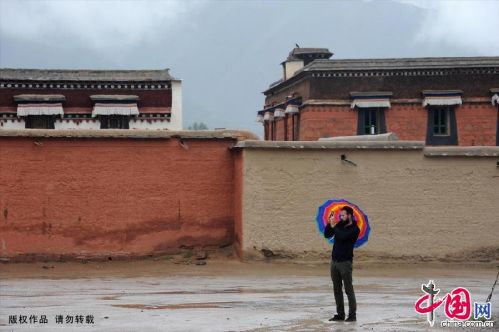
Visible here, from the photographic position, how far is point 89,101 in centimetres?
4184

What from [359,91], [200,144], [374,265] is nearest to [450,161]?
[374,265]

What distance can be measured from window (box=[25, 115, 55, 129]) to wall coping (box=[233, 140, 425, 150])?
61.0ft

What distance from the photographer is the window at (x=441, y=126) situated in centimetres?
4459

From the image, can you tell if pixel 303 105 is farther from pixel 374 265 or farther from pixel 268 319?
pixel 268 319

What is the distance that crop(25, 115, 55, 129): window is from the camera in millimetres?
41188

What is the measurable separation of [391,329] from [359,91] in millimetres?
31946

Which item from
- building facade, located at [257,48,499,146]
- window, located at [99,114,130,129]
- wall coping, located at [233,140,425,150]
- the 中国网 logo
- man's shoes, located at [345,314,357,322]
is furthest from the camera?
building facade, located at [257,48,499,146]

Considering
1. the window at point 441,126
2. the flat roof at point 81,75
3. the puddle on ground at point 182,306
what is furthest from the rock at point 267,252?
the window at point 441,126

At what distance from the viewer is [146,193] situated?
24812 mm

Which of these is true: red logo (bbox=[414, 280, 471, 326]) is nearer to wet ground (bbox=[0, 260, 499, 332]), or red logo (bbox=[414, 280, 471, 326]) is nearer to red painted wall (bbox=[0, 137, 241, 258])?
wet ground (bbox=[0, 260, 499, 332])

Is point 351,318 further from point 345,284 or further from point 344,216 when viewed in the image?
point 344,216

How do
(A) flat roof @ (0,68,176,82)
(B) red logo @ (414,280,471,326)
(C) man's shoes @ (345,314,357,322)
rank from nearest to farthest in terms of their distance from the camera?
(C) man's shoes @ (345,314,357,322) → (B) red logo @ (414,280,471,326) → (A) flat roof @ (0,68,176,82)

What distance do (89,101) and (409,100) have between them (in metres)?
14.9

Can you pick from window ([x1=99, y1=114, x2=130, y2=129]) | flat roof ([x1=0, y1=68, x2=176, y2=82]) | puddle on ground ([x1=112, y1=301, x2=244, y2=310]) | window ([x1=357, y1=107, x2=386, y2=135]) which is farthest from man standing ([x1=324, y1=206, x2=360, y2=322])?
window ([x1=357, y1=107, x2=386, y2=135])
